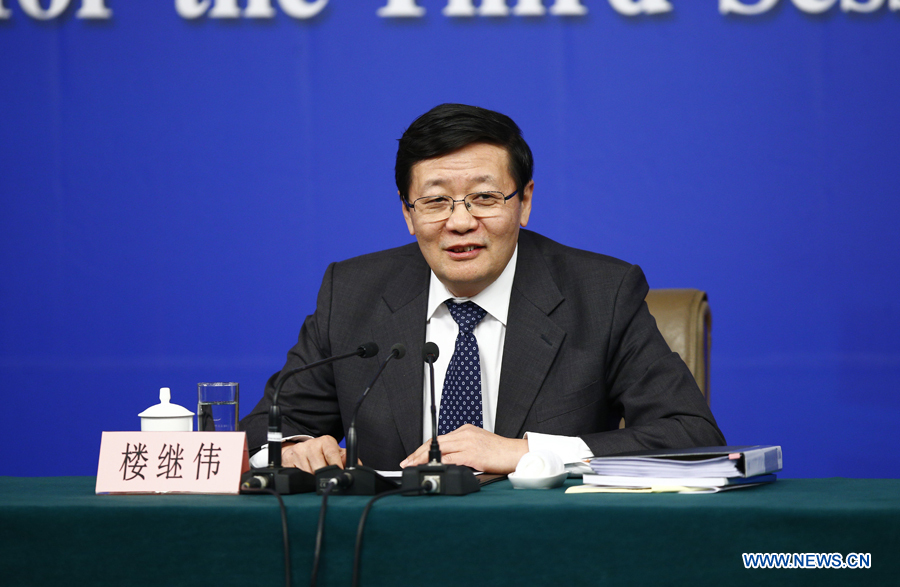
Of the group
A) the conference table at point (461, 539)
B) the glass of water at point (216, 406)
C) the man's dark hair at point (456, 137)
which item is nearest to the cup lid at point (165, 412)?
the glass of water at point (216, 406)

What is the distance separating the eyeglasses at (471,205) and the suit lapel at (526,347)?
0.60 feet

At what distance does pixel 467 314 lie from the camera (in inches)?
74.5

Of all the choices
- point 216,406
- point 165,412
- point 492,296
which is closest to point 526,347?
point 492,296

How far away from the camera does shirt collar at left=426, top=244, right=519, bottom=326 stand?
6.20 feet

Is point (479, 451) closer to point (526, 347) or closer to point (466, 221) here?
point (526, 347)

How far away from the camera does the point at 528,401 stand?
1.77 meters

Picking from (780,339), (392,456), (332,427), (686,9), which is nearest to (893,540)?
(392,456)

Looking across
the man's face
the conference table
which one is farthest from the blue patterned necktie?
the conference table

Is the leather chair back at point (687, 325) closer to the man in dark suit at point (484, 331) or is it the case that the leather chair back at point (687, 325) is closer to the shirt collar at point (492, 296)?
the man in dark suit at point (484, 331)

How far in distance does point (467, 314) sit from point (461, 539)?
3.09ft

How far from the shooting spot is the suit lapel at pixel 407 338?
71.1 inches

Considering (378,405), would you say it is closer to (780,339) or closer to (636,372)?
(636,372)

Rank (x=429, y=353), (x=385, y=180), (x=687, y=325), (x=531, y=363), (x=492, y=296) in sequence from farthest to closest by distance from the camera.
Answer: (x=385, y=180) < (x=687, y=325) < (x=492, y=296) < (x=531, y=363) < (x=429, y=353)

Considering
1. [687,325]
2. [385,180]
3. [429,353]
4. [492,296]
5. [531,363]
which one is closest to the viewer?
[429,353]
